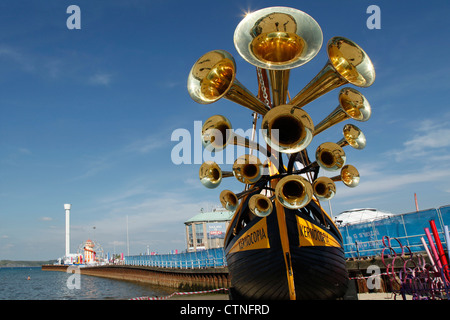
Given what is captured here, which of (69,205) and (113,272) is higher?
(69,205)

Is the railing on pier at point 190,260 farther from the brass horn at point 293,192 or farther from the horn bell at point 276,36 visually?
the horn bell at point 276,36

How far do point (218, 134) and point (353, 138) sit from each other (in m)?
3.08

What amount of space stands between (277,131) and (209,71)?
1.69m

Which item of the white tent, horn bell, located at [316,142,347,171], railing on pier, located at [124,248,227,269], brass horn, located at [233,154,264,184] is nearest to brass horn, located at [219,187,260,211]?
brass horn, located at [233,154,264,184]

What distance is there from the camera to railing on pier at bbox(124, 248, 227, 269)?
22.8 metres

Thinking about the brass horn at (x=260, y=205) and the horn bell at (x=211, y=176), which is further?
the horn bell at (x=211, y=176)

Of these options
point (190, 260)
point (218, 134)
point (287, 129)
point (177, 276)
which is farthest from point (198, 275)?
point (287, 129)

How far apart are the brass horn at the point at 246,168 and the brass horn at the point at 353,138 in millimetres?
2025

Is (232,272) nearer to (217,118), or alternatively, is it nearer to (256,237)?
(256,237)

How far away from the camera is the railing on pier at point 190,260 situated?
22766 millimetres

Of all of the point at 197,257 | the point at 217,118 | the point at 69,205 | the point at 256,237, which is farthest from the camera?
the point at 69,205

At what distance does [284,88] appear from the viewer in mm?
5152

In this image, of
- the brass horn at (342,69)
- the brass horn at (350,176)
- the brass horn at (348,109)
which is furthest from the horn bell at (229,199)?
the brass horn at (342,69)
